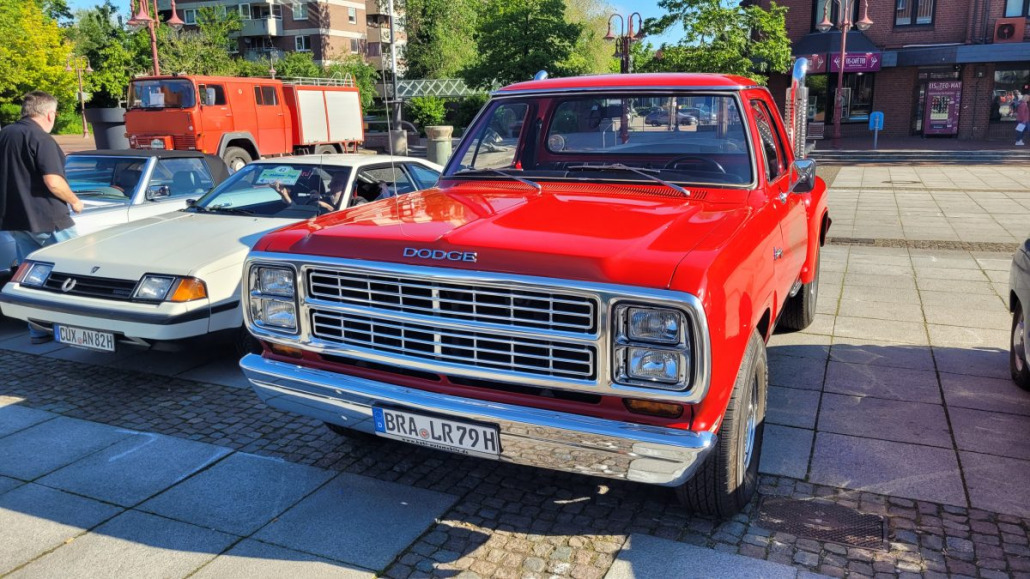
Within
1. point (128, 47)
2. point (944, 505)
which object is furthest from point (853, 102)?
point (128, 47)

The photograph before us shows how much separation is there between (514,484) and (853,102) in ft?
108

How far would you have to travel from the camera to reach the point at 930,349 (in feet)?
19.2

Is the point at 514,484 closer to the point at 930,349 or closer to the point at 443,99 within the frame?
the point at 930,349

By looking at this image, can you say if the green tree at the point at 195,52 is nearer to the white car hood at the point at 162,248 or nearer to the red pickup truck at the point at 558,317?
the white car hood at the point at 162,248

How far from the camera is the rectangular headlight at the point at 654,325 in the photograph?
9.07 feet

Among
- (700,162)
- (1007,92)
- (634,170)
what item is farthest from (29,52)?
(1007,92)

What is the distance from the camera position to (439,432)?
10.3 ft

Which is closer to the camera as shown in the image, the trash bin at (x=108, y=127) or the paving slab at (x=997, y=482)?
the paving slab at (x=997, y=482)

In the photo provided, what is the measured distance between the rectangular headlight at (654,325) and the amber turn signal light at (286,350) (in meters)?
1.56

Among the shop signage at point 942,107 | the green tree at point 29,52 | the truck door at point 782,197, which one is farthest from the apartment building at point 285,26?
the truck door at point 782,197

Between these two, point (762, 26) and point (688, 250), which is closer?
point (688, 250)

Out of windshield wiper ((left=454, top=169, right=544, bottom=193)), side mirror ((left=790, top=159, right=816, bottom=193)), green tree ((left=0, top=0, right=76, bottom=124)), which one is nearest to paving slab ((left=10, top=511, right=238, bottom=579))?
windshield wiper ((left=454, top=169, right=544, bottom=193))

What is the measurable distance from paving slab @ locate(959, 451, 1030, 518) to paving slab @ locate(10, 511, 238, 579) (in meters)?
3.45

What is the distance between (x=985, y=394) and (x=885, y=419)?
2.85ft
